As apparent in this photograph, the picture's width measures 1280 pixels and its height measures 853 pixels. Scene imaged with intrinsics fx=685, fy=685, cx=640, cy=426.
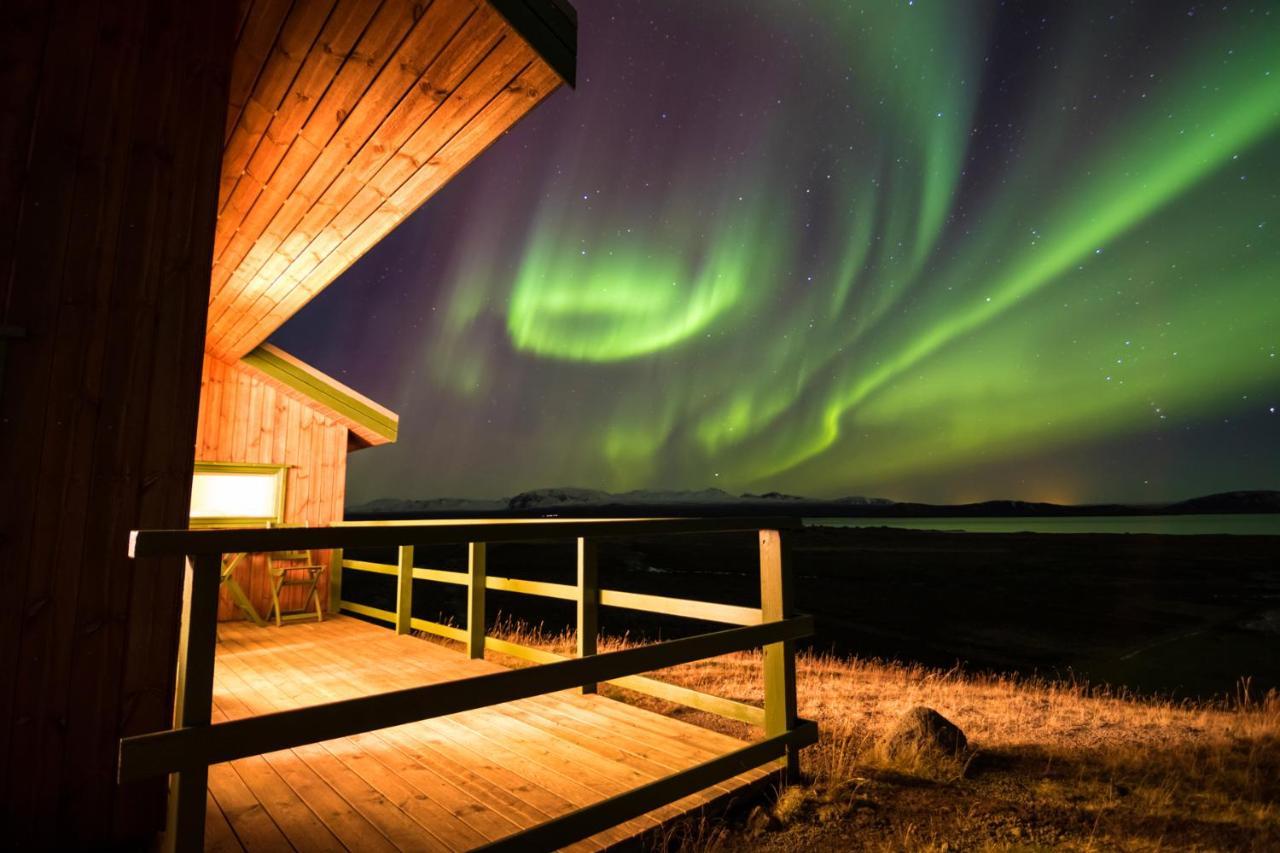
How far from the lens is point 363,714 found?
2.22 m

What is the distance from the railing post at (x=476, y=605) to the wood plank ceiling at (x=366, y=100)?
2.73 meters

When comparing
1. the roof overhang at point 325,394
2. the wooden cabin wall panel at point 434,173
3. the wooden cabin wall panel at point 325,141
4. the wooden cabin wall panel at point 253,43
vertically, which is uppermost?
the wooden cabin wall panel at point 253,43

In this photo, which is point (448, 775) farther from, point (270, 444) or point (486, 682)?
point (270, 444)

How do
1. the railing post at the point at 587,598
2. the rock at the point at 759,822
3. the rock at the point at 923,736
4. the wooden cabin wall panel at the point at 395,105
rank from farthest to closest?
the railing post at the point at 587,598 → the rock at the point at 923,736 → the rock at the point at 759,822 → the wooden cabin wall panel at the point at 395,105

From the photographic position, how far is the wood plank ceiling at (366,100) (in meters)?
2.83

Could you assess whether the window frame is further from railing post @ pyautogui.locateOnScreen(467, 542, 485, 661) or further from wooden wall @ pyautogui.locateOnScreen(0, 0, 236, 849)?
wooden wall @ pyautogui.locateOnScreen(0, 0, 236, 849)

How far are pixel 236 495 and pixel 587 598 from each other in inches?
239

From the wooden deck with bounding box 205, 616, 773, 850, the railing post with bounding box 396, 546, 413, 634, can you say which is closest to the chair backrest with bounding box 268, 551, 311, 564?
the railing post with bounding box 396, 546, 413, 634

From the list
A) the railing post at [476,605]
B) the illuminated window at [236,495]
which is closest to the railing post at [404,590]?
the railing post at [476,605]

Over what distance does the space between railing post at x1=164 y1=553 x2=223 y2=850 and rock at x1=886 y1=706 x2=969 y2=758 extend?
4027 millimetres

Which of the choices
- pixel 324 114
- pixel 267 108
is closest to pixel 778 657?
pixel 324 114

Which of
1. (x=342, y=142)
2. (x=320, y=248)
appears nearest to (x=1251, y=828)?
(x=342, y=142)

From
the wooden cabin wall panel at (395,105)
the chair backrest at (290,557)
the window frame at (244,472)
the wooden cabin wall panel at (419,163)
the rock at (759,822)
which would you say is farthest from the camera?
the chair backrest at (290,557)

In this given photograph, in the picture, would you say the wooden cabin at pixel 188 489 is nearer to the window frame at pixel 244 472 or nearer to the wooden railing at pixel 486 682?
the wooden railing at pixel 486 682
